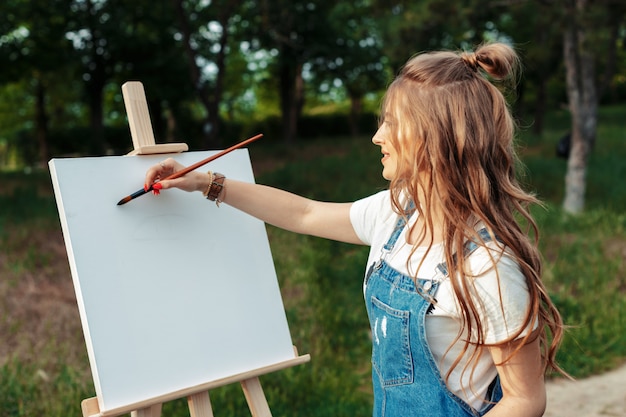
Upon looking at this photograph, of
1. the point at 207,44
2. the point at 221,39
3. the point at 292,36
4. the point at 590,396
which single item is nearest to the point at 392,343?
the point at 590,396

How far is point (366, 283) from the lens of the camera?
1.65 meters

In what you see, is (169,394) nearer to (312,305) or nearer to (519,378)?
(519,378)

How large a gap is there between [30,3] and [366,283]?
971cm

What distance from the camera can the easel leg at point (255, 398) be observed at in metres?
1.99

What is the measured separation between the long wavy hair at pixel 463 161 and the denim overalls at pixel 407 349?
59 mm

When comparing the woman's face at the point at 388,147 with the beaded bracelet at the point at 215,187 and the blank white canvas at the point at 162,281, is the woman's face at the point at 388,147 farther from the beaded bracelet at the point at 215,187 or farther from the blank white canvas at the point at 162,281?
the blank white canvas at the point at 162,281

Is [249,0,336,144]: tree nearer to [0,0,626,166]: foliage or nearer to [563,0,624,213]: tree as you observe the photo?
[0,0,626,166]: foliage

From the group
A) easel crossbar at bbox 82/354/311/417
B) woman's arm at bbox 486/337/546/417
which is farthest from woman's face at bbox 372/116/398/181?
easel crossbar at bbox 82/354/311/417

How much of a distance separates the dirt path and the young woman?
2.40m

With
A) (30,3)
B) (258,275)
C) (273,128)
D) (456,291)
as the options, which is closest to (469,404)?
(456,291)

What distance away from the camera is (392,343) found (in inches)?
59.1

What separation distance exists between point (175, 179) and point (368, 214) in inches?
21.9

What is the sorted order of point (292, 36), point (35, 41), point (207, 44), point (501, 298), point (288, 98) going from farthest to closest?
point (288, 98), point (292, 36), point (207, 44), point (35, 41), point (501, 298)

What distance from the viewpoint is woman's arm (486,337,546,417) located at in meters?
1.33
